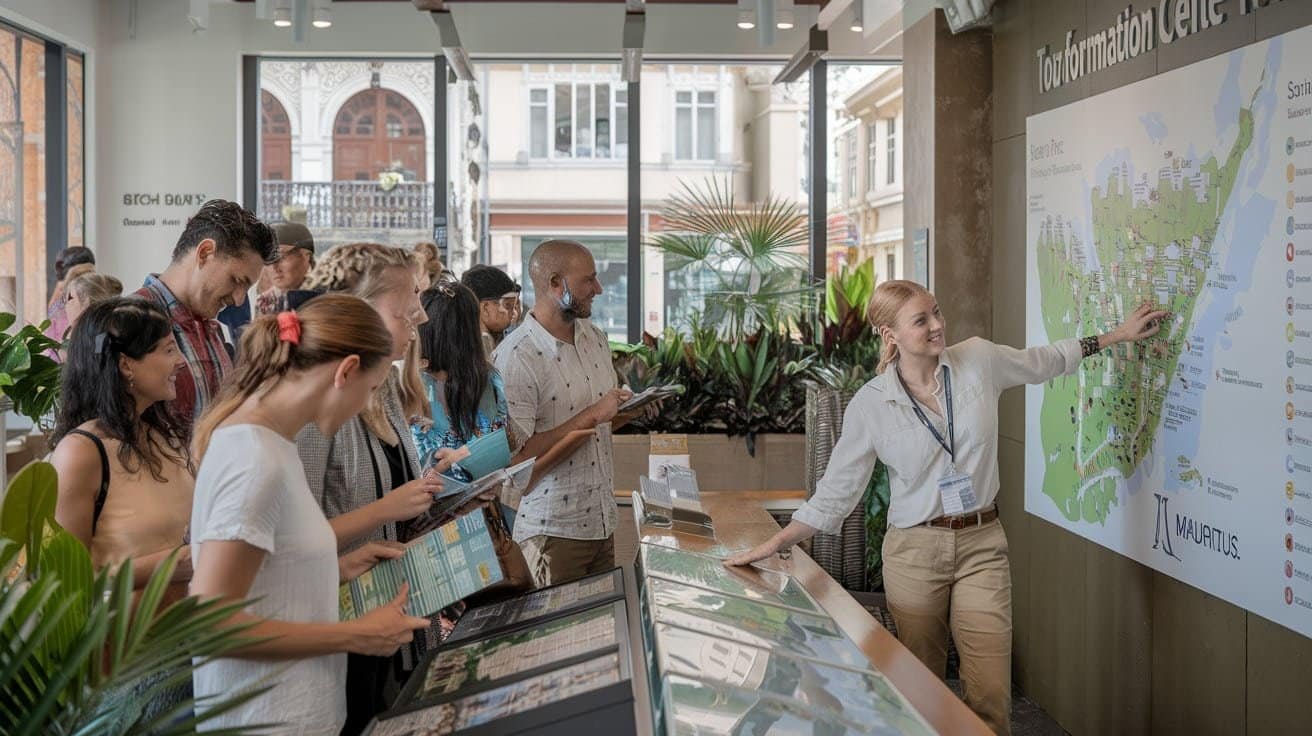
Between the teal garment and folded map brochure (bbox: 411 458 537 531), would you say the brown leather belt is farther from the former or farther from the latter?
folded map brochure (bbox: 411 458 537 531)

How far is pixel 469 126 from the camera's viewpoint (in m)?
10.0

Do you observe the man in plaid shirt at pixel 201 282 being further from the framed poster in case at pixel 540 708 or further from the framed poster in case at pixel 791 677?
the framed poster in case at pixel 791 677

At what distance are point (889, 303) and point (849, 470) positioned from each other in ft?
1.56

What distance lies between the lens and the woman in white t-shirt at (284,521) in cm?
177

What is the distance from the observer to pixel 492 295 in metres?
5.18

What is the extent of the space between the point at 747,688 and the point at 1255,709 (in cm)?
197

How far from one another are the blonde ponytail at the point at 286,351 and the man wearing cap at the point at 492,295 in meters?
3.11

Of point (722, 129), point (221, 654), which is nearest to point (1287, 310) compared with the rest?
point (221, 654)

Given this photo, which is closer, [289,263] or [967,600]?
[967,600]

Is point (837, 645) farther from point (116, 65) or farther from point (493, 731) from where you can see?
point (116, 65)

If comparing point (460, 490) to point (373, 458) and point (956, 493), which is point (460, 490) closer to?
point (373, 458)

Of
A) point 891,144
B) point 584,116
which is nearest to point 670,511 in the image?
point 891,144

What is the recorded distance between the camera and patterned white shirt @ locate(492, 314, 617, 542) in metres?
3.74

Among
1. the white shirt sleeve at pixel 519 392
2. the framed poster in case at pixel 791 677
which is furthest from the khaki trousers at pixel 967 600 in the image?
the framed poster in case at pixel 791 677
